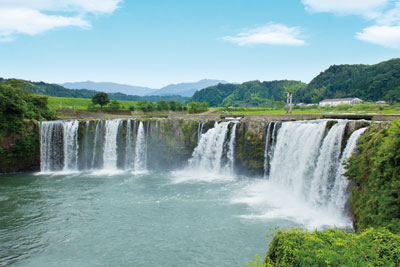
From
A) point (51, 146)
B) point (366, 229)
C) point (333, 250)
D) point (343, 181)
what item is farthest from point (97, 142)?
point (333, 250)

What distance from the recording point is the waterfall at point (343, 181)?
14.8 metres

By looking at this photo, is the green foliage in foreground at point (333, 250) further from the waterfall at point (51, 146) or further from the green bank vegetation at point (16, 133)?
the green bank vegetation at point (16, 133)

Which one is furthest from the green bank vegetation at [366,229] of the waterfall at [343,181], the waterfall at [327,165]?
the waterfall at [327,165]

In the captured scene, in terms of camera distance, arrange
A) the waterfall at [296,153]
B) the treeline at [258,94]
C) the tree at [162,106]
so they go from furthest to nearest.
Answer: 1. the treeline at [258,94]
2. the tree at [162,106]
3. the waterfall at [296,153]

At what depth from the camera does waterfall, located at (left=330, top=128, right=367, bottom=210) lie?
14.8m

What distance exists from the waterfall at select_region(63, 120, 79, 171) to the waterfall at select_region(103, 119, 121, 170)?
320cm

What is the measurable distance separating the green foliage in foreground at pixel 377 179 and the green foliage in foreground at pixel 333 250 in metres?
3.56

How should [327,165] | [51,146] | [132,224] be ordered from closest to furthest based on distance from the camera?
1. [132,224]
2. [327,165]
3. [51,146]

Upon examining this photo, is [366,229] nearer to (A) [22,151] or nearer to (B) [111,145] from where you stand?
(B) [111,145]

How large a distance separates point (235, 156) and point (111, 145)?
13728 mm

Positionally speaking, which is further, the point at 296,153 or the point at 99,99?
the point at 99,99

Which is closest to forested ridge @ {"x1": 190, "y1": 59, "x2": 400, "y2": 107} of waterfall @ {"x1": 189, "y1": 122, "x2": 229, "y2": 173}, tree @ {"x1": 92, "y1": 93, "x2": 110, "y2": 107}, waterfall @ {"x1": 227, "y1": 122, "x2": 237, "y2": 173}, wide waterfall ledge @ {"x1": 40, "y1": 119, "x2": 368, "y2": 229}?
waterfall @ {"x1": 227, "y1": 122, "x2": 237, "y2": 173}

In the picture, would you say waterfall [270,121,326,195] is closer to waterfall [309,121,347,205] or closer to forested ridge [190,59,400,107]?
waterfall [309,121,347,205]

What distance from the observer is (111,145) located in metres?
31.1
